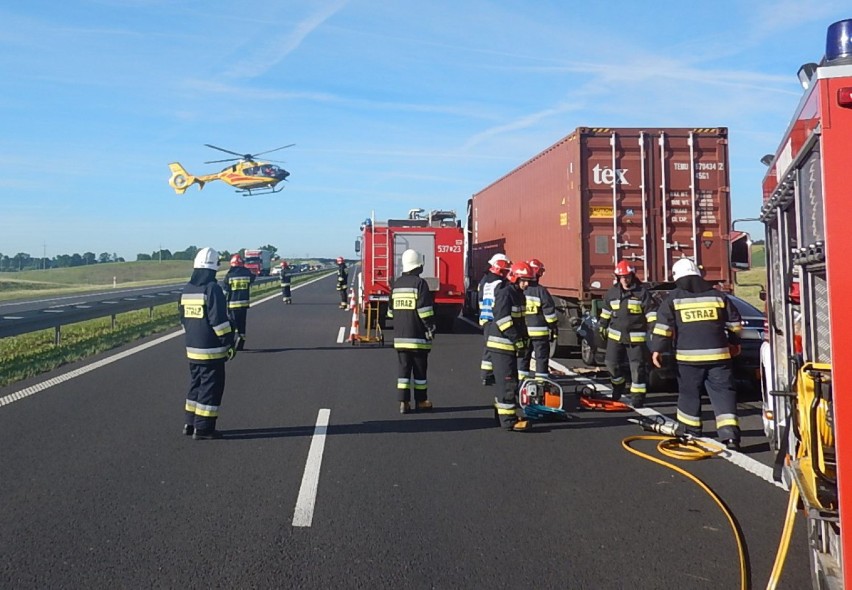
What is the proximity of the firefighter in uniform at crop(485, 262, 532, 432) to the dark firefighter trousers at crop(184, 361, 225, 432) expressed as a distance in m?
2.69

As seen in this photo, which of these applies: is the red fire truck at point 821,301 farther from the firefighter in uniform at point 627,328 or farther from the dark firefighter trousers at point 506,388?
the firefighter in uniform at point 627,328

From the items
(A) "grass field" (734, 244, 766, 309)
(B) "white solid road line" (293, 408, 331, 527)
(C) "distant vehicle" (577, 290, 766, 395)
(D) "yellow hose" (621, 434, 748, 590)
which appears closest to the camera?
(B) "white solid road line" (293, 408, 331, 527)

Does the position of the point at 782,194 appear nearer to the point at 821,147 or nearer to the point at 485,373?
the point at 821,147

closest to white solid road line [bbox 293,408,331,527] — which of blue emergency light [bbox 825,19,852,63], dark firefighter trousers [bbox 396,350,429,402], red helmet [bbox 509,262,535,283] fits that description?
dark firefighter trousers [bbox 396,350,429,402]

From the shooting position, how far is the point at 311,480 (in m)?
5.54

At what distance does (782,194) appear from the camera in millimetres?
3947

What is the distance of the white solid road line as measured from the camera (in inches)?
187

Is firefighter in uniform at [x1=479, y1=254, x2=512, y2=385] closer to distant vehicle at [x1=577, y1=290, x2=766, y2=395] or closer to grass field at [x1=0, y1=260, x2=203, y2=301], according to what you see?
distant vehicle at [x1=577, y1=290, x2=766, y2=395]

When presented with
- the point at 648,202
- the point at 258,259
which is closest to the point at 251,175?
the point at 258,259

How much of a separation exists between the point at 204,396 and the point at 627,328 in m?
4.91

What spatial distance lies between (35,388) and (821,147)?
31.2ft

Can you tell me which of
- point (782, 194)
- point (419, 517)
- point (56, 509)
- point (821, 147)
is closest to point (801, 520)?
point (782, 194)

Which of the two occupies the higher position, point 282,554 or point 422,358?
point 422,358

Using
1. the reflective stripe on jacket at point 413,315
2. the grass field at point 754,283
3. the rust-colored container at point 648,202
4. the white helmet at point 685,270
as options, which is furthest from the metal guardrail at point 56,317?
the grass field at point 754,283
